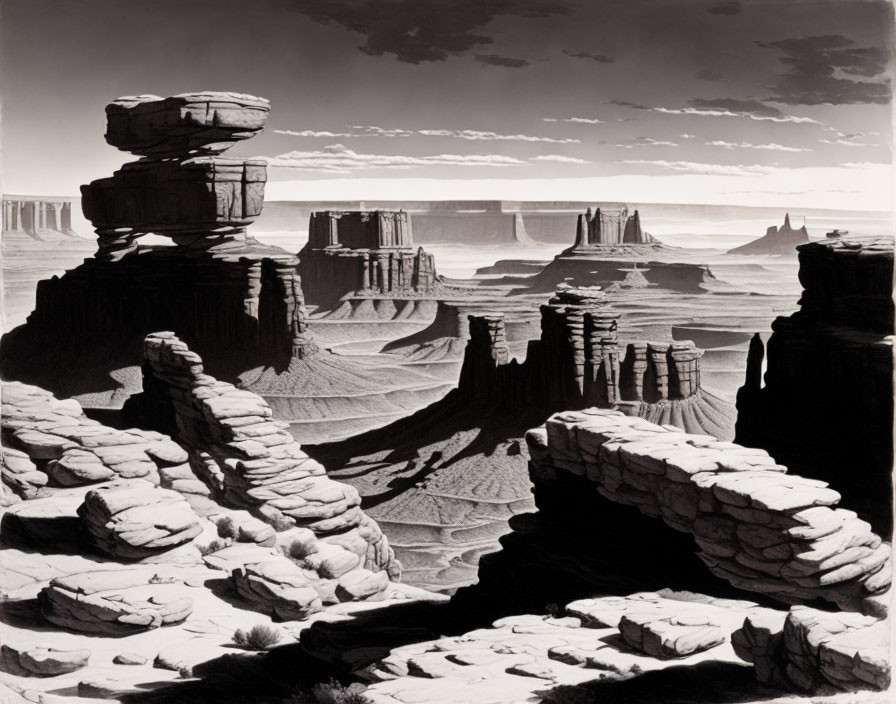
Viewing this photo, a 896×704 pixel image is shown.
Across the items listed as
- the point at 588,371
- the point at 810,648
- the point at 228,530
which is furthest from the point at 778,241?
the point at 810,648

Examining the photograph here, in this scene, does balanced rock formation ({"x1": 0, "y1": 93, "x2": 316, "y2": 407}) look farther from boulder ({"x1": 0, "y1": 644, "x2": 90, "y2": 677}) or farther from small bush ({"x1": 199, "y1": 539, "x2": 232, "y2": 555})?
boulder ({"x1": 0, "y1": 644, "x2": 90, "y2": 677})

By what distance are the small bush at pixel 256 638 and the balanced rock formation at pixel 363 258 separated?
9560 mm

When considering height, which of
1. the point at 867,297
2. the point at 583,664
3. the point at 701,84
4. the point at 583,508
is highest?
the point at 701,84

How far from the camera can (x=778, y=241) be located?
2052 centimetres

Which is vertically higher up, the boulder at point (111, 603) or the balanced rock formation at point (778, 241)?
the balanced rock formation at point (778, 241)

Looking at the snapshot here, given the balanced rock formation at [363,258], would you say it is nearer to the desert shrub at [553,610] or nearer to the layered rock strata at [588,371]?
the layered rock strata at [588,371]

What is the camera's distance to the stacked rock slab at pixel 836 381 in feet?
54.2

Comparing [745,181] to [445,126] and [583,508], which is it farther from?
[583,508]

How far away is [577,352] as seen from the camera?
2480 centimetres

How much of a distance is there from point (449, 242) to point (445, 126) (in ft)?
13.2

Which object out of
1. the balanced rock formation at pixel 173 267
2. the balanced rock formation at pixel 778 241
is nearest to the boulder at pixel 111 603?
the balanced rock formation at pixel 173 267

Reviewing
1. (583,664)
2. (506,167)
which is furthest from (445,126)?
(583,664)

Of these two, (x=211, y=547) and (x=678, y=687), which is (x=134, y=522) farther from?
(x=678, y=687)

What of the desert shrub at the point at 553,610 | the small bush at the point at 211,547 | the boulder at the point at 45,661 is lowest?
the boulder at the point at 45,661
